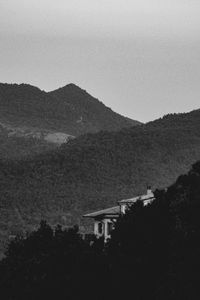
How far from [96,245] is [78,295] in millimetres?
6045

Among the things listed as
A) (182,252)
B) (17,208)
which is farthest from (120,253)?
(17,208)

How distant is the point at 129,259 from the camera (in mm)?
64500

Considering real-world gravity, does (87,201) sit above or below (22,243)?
above

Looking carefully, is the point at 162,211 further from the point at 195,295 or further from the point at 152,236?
the point at 195,295

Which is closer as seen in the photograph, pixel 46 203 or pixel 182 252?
pixel 182 252

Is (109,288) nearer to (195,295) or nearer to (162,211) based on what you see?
(162,211)

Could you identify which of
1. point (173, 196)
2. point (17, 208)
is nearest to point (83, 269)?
point (173, 196)

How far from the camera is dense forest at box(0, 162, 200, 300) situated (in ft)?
189

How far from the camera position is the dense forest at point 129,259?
2266 inches

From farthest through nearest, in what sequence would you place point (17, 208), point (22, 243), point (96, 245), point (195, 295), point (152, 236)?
point (17, 208) → point (22, 243) → point (96, 245) → point (152, 236) → point (195, 295)

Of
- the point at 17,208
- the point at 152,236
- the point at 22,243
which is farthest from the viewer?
the point at 17,208

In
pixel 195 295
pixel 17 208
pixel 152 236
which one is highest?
pixel 17 208

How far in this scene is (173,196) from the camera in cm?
6519

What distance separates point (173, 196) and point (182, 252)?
796cm
